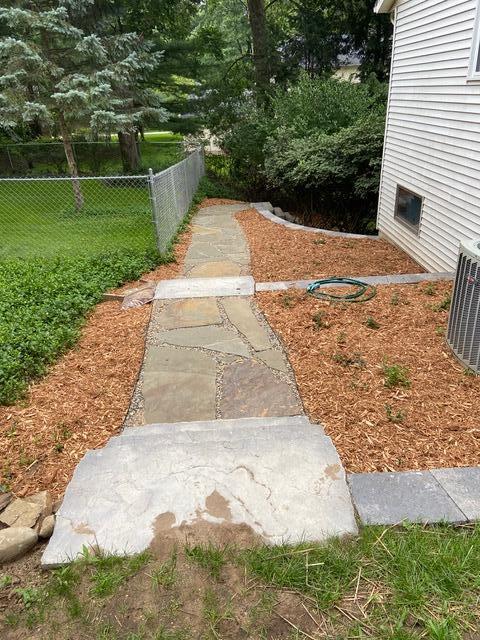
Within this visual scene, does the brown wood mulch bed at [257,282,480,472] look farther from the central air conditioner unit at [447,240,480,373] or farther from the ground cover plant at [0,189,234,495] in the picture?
the ground cover plant at [0,189,234,495]

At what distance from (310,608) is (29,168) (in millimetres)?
18070

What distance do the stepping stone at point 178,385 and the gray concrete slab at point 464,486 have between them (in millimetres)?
1421

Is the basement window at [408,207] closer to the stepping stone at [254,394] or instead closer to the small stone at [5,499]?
the stepping stone at [254,394]

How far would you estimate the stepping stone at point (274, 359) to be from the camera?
3.44 m

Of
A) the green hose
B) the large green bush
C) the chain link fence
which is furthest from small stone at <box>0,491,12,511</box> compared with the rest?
the large green bush

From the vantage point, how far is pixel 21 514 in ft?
6.58

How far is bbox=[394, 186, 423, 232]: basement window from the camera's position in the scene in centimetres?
643

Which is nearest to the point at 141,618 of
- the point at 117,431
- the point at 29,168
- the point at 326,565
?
the point at 326,565

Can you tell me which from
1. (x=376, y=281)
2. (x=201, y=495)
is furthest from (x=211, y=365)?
(x=376, y=281)

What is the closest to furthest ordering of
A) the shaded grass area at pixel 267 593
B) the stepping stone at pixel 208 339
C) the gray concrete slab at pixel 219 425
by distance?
the shaded grass area at pixel 267 593 → the gray concrete slab at pixel 219 425 → the stepping stone at pixel 208 339

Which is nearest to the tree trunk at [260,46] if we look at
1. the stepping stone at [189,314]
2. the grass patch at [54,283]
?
the grass patch at [54,283]

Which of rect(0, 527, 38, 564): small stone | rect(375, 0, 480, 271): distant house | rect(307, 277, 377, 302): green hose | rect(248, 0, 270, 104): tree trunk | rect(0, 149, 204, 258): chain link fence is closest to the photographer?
rect(0, 527, 38, 564): small stone

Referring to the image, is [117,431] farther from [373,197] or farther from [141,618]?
[373,197]

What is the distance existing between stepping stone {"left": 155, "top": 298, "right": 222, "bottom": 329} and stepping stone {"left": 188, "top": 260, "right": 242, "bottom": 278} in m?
1.11
